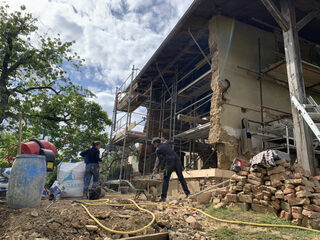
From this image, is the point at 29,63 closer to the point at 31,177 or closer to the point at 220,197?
the point at 31,177

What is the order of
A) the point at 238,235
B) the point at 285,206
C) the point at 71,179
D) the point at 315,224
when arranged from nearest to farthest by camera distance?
the point at 238,235, the point at 315,224, the point at 285,206, the point at 71,179

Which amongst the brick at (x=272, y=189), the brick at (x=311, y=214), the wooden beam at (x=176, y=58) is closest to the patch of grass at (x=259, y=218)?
the brick at (x=311, y=214)

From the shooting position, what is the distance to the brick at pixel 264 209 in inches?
167

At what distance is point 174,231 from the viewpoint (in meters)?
3.50

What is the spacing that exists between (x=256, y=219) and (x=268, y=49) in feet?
28.3

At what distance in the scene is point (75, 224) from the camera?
3240mm

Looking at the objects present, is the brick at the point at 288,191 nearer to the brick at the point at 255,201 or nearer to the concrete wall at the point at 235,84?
the brick at the point at 255,201

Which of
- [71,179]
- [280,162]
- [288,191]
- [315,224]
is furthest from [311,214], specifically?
[71,179]

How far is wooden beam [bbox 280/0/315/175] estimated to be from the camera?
18.1 ft

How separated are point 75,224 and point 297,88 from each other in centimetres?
586

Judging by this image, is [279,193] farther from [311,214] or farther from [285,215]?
[311,214]

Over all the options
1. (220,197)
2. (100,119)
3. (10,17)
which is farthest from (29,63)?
(220,197)

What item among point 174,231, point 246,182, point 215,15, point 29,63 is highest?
point 215,15

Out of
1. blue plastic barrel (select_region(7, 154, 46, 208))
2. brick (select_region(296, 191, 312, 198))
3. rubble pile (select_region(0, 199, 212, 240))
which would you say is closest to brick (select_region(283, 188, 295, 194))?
brick (select_region(296, 191, 312, 198))
